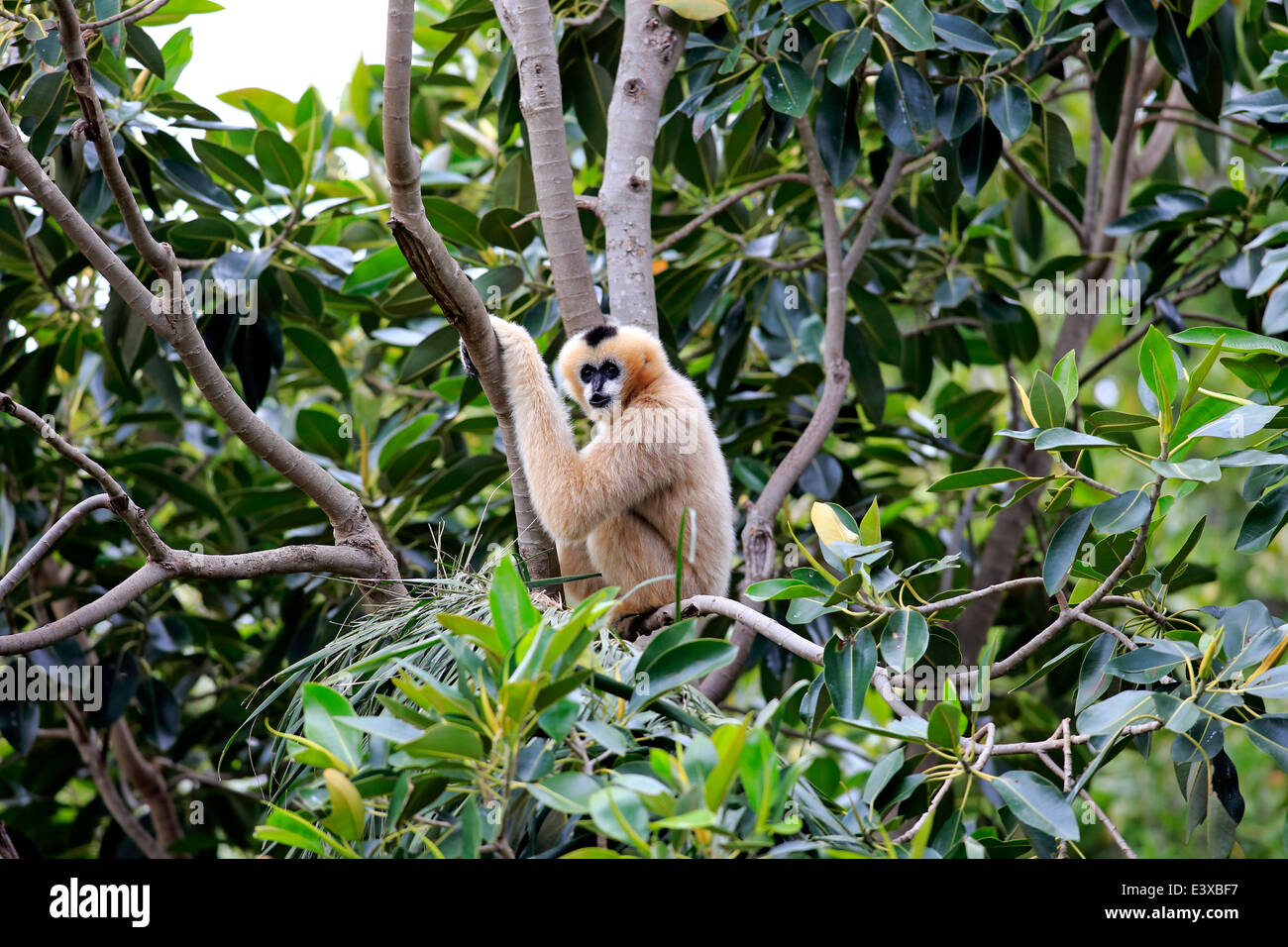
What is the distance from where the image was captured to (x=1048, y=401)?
2.35 metres

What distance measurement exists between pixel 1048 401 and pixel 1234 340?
1.87 ft

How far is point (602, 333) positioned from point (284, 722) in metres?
1.73

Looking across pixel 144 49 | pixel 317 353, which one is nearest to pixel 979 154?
pixel 317 353

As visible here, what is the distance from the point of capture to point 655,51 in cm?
352

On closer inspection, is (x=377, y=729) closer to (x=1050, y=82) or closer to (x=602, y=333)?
(x=602, y=333)

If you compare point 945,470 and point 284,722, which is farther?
point 945,470

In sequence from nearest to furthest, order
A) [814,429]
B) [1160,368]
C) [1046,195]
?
[1160,368] → [814,429] → [1046,195]

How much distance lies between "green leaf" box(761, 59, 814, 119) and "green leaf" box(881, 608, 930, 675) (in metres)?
1.88

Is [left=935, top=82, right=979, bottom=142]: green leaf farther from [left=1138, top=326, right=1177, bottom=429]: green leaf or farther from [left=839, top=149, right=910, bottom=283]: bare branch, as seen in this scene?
[left=1138, top=326, right=1177, bottom=429]: green leaf

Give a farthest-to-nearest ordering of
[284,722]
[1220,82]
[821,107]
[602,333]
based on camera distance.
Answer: [1220,82], [821,107], [602,333], [284,722]

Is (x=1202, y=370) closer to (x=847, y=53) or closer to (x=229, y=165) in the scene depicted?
(x=847, y=53)

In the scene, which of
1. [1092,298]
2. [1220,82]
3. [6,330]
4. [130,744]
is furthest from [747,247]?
[130,744]

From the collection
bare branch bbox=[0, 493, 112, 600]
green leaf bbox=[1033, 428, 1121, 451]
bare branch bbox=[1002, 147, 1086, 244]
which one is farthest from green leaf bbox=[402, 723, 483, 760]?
bare branch bbox=[1002, 147, 1086, 244]

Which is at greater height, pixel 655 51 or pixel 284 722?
pixel 655 51
